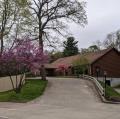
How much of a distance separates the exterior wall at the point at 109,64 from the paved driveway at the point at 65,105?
87.8ft

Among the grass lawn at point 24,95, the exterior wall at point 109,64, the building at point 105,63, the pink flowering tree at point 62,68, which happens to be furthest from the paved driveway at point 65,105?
the pink flowering tree at point 62,68

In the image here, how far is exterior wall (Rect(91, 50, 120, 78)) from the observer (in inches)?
3027

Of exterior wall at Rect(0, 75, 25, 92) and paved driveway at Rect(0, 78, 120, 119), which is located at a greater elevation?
exterior wall at Rect(0, 75, 25, 92)

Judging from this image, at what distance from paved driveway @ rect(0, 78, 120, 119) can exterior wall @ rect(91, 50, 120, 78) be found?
87.8 ft

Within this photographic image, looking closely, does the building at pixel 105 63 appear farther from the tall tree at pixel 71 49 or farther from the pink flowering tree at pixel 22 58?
the pink flowering tree at pixel 22 58

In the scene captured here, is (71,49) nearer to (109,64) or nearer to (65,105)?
(109,64)

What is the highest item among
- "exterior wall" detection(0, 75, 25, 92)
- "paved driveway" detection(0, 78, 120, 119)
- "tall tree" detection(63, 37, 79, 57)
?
"tall tree" detection(63, 37, 79, 57)

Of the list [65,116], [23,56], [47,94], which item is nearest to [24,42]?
[23,56]

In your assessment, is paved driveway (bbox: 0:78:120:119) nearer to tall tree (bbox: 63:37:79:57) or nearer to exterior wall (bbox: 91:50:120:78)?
exterior wall (bbox: 91:50:120:78)

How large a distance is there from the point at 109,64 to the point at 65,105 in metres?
46.8

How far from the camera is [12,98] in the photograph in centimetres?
3691

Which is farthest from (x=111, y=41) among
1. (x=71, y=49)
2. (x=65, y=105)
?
(x=65, y=105)

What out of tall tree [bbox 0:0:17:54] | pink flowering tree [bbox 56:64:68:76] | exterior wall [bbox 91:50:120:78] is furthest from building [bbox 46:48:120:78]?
tall tree [bbox 0:0:17:54]

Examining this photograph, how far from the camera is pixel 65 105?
106 ft
